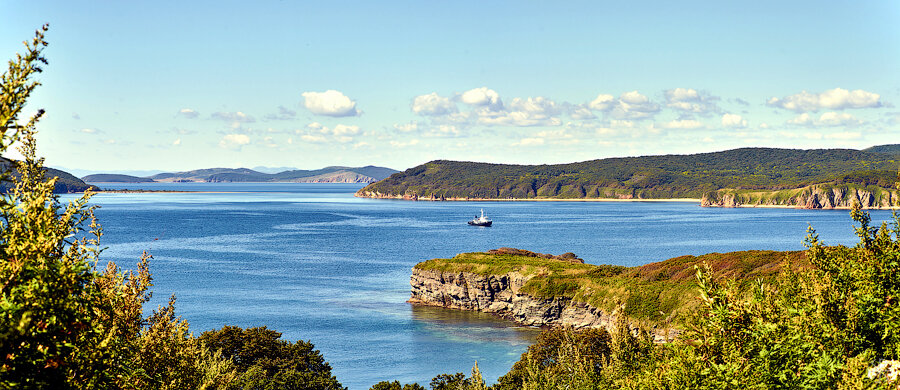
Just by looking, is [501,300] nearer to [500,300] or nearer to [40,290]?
[500,300]

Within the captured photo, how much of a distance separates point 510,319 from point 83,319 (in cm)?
7428

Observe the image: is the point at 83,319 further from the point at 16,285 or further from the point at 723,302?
the point at 723,302

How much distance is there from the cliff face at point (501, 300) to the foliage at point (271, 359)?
31.0 meters

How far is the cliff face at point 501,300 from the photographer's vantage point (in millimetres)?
74938

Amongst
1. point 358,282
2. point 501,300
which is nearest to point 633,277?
point 501,300

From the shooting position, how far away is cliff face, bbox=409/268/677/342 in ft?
246

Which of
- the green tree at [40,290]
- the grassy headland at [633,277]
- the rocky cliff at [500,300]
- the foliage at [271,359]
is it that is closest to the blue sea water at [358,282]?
the rocky cliff at [500,300]

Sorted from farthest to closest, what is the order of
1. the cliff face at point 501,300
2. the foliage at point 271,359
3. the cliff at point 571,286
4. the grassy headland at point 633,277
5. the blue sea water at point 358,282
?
the cliff face at point 501,300 → the blue sea water at point 358,282 → the cliff at point 571,286 → the grassy headland at point 633,277 → the foliage at point 271,359

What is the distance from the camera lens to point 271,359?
165ft

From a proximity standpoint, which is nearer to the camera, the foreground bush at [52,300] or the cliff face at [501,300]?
the foreground bush at [52,300]

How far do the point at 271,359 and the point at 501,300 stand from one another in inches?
1643

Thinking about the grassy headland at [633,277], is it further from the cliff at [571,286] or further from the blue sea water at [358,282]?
the blue sea water at [358,282]

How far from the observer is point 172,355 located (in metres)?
17.4

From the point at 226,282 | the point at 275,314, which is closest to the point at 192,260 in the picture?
the point at 226,282
